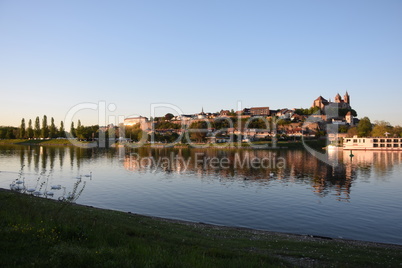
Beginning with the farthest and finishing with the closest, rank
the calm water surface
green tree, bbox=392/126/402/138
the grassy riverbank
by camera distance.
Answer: green tree, bbox=392/126/402/138 → the calm water surface → the grassy riverbank

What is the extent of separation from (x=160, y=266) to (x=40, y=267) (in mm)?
3066

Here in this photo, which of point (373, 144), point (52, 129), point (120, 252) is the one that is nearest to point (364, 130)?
point (373, 144)

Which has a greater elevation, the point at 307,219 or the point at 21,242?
the point at 21,242

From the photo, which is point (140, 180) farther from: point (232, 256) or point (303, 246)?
point (232, 256)

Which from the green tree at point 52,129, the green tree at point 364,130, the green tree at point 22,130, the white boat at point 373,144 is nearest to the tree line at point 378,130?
the green tree at point 364,130

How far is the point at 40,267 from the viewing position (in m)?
7.95

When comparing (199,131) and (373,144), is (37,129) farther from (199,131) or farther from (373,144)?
(373,144)

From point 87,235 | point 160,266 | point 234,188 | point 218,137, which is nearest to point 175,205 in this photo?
point 234,188

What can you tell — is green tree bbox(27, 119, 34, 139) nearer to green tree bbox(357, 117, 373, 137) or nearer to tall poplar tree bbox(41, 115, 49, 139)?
tall poplar tree bbox(41, 115, 49, 139)

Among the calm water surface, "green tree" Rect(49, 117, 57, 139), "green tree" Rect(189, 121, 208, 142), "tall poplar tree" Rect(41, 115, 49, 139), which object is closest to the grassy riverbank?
the calm water surface

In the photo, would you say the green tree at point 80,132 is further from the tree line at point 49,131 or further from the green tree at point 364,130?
the green tree at point 364,130

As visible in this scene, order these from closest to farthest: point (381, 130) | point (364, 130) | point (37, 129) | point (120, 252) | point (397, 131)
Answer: point (120, 252) → point (381, 130) → point (397, 131) → point (364, 130) → point (37, 129)

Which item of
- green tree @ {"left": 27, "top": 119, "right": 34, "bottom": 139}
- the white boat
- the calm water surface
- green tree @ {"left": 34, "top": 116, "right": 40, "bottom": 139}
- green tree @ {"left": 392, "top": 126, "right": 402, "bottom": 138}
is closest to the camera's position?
the calm water surface

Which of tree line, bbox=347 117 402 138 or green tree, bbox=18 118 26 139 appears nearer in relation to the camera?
tree line, bbox=347 117 402 138
